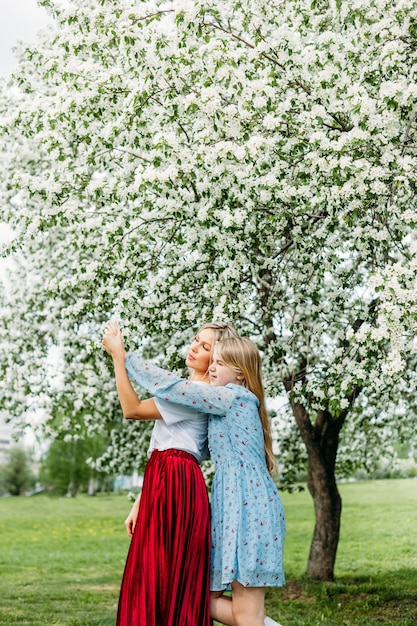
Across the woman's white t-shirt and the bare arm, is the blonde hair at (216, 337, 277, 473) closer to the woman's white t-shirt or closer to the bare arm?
the woman's white t-shirt

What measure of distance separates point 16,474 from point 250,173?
38483 millimetres

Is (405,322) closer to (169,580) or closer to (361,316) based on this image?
(361,316)

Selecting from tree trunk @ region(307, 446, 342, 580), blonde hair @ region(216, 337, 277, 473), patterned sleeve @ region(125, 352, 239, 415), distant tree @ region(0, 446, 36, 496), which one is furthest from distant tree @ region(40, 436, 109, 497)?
patterned sleeve @ region(125, 352, 239, 415)

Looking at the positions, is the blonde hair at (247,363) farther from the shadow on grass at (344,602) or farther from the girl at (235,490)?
the shadow on grass at (344,602)

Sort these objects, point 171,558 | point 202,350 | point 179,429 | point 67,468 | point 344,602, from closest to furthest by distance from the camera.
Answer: point 171,558, point 179,429, point 202,350, point 344,602, point 67,468

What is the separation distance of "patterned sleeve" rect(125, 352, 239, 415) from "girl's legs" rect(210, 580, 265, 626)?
0.94m

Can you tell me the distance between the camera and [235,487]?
4.71 metres

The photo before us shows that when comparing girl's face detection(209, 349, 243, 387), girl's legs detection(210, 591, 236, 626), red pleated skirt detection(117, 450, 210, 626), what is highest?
girl's face detection(209, 349, 243, 387)

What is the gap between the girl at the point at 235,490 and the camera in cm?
466

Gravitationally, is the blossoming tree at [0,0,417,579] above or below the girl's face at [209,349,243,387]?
above

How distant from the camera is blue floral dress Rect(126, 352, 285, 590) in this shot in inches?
183

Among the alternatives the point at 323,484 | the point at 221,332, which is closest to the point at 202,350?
the point at 221,332

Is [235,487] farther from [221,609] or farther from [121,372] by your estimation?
[121,372]

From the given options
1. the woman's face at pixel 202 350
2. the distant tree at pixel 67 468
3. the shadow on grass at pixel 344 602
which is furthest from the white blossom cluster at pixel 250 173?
the distant tree at pixel 67 468
